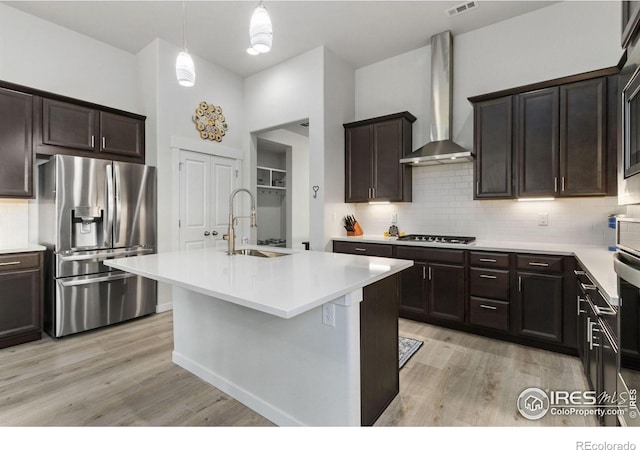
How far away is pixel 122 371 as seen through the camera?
2490 millimetres

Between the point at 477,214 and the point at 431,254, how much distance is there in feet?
2.77

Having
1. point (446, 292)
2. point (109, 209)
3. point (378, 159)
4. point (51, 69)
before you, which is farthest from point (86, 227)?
point (446, 292)

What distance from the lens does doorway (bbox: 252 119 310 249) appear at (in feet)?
21.5

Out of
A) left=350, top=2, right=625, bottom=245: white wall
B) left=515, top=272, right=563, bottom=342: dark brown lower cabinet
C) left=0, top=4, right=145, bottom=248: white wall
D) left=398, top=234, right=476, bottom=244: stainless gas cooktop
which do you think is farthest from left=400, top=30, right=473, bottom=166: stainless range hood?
left=0, top=4, right=145, bottom=248: white wall

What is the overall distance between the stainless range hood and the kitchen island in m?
2.07

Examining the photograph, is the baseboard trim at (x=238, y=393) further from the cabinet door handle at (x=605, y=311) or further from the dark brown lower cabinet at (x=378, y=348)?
the cabinet door handle at (x=605, y=311)

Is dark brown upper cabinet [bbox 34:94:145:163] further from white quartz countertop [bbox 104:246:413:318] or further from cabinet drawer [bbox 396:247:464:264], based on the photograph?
cabinet drawer [bbox 396:247:464:264]

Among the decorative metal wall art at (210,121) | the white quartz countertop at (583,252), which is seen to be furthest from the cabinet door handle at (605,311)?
the decorative metal wall art at (210,121)

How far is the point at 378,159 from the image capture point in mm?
4094

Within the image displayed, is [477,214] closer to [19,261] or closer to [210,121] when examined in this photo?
[210,121]

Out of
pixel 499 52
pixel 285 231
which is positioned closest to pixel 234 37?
pixel 499 52
